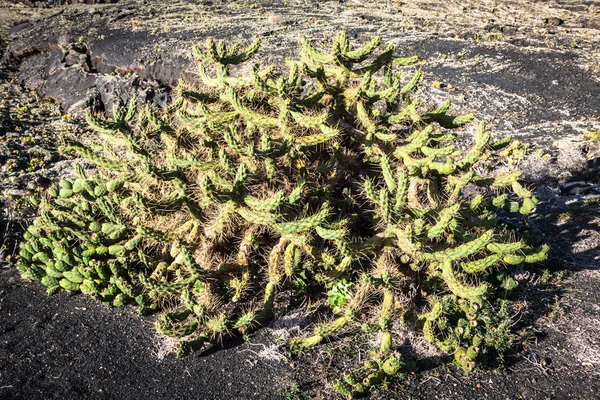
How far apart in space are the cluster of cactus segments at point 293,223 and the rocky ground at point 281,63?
9.4 inches

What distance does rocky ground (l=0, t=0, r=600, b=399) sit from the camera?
378cm

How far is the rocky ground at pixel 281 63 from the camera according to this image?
12.4ft

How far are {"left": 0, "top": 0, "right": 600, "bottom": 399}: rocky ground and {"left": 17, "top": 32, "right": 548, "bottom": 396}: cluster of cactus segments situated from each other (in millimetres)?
240

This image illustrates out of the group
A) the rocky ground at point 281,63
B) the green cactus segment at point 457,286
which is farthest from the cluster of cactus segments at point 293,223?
the rocky ground at point 281,63

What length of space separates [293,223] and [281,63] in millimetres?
6191

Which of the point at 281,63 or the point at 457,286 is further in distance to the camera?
the point at 281,63

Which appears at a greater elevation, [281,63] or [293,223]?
[293,223]

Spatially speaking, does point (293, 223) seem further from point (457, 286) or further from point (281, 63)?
point (281, 63)

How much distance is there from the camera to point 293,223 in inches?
149

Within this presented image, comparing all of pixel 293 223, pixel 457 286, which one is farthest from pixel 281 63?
pixel 457 286

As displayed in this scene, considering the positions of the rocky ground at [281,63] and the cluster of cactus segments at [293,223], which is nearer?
the rocky ground at [281,63]

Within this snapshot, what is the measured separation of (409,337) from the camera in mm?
4109

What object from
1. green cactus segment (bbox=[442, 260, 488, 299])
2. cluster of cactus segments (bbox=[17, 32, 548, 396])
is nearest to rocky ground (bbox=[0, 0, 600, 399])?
cluster of cactus segments (bbox=[17, 32, 548, 396])

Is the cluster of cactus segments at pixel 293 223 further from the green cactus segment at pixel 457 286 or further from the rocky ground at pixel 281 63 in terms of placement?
the rocky ground at pixel 281 63
